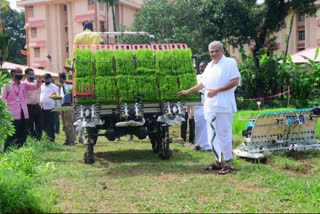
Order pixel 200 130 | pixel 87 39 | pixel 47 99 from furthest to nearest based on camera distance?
1. pixel 47 99
2. pixel 200 130
3. pixel 87 39

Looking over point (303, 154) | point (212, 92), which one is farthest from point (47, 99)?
point (303, 154)

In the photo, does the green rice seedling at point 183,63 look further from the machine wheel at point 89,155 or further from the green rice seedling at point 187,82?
the machine wheel at point 89,155

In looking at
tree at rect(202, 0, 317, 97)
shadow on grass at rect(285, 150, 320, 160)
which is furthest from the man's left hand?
tree at rect(202, 0, 317, 97)

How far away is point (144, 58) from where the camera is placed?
682 centimetres

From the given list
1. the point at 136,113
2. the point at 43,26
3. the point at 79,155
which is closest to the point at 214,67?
the point at 136,113

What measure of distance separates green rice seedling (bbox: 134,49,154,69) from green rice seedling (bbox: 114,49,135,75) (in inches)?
4.5

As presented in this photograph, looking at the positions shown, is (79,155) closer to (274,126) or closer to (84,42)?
(84,42)

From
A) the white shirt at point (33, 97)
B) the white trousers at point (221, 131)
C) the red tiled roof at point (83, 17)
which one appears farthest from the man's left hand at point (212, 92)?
the red tiled roof at point (83, 17)

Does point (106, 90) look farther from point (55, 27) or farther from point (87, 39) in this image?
point (55, 27)

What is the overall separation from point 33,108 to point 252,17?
1202 cm

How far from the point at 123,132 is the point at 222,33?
12.7 meters

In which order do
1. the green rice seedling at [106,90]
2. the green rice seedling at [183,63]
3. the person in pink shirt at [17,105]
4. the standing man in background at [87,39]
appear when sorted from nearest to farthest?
1. the green rice seedling at [106,90]
2. the green rice seedling at [183,63]
3. the person in pink shirt at [17,105]
4. the standing man in background at [87,39]

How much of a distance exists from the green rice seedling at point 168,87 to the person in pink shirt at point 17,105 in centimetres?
322

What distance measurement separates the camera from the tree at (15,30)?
151 feet
